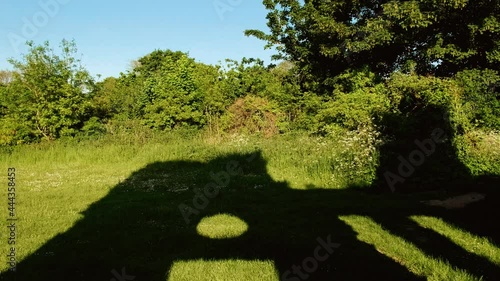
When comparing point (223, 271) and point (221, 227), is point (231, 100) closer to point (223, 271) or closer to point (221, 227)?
point (221, 227)

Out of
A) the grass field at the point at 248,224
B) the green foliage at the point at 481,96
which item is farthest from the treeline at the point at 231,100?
the grass field at the point at 248,224

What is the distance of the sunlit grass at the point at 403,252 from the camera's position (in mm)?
4668

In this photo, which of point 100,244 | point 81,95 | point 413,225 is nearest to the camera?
point 100,244

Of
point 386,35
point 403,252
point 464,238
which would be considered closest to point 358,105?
point 386,35

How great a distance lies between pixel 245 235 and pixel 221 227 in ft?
2.39

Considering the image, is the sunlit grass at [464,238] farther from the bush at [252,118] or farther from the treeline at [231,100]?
the bush at [252,118]

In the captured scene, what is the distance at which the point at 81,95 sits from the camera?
2191 centimetres

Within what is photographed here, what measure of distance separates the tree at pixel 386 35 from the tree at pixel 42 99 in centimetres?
1121

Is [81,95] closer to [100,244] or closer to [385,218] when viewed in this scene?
[100,244]

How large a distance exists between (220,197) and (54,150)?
1138cm

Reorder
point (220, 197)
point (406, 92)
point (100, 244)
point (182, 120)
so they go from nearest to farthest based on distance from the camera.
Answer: point (100, 244) < point (220, 197) < point (406, 92) < point (182, 120)

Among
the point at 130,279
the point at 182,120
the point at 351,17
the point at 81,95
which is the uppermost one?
the point at 351,17

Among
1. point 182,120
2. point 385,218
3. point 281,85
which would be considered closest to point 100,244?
point 385,218

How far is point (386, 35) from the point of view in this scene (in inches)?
736
